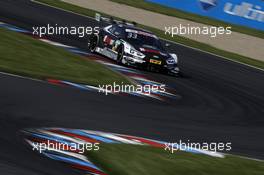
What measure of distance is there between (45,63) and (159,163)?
7.26 meters

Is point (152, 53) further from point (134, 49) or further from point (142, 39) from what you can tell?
point (142, 39)

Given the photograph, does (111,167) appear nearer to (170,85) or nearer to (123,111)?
(123,111)

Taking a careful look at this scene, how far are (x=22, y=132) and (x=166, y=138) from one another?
260cm

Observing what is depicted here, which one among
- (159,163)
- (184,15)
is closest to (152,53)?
(159,163)

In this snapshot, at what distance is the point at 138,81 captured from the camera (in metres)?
16.8

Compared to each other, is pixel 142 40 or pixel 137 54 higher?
pixel 142 40

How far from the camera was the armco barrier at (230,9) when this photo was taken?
26.1 meters

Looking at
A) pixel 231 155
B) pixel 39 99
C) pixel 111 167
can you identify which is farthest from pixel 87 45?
pixel 111 167

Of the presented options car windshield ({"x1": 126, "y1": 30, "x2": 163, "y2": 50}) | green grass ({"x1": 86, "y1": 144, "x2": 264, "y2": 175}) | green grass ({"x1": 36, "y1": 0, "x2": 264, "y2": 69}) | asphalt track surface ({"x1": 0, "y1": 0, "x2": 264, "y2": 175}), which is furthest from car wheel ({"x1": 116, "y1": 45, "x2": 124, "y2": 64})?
green grass ({"x1": 86, "y1": 144, "x2": 264, "y2": 175})

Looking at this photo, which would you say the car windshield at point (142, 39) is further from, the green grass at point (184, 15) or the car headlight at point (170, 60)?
the green grass at point (184, 15)

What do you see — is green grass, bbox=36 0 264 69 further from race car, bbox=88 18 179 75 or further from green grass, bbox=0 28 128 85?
green grass, bbox=0 28 128 85

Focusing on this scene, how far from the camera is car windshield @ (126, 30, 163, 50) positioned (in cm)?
1889

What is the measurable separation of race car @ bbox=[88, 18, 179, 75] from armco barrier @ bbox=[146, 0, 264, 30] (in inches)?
309

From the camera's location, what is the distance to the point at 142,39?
1916cm
